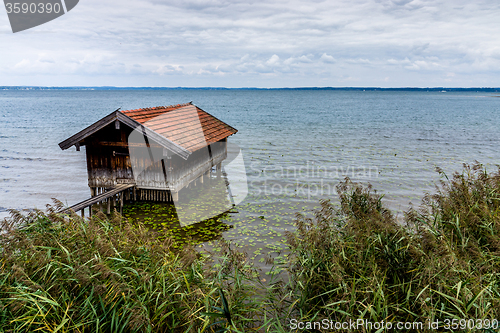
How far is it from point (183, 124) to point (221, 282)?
10824 mm

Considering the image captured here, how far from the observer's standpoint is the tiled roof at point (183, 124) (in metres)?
12.5

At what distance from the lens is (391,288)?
482 cm

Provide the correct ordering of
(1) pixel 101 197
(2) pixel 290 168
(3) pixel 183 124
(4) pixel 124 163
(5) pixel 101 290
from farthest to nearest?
(2) pixel 290 168
(3) pixel 183 124
(4) pixel 124 163
(1) pixel 101 197
(5) pixel 101 290

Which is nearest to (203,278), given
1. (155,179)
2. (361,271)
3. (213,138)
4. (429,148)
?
(361,271)

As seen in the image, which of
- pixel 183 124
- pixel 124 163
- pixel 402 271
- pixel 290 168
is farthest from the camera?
pixel 290 168

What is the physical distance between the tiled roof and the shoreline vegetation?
7167mm

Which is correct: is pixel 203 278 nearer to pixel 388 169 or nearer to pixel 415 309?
pixel 415 309

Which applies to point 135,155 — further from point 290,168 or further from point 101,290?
point 290,168

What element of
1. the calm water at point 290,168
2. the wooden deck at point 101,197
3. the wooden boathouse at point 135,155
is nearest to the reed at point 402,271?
the calm water at point 290,168

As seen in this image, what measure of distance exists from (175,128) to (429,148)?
77.1 feet

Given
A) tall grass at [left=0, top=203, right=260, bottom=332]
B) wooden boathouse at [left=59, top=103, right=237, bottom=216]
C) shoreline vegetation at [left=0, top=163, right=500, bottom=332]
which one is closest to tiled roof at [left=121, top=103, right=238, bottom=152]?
wooden boathouse at [left=59, top=103, right=237, bottom=216]

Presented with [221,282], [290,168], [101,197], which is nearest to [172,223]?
[101,197]

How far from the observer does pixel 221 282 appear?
496 cm

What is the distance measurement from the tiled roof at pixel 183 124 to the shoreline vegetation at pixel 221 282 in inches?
282
